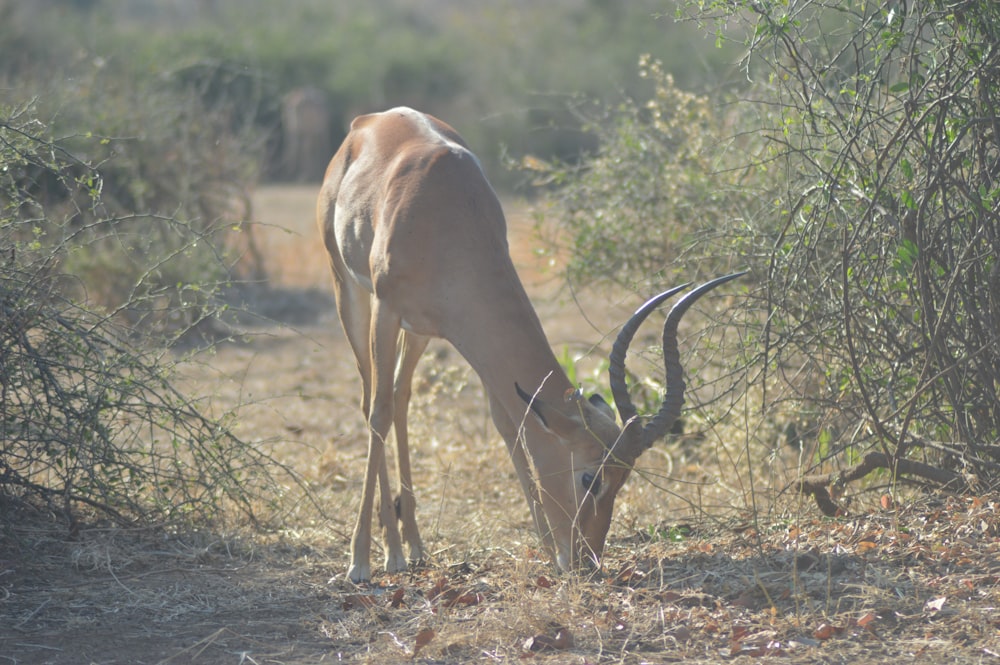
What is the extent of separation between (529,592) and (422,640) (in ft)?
1.83

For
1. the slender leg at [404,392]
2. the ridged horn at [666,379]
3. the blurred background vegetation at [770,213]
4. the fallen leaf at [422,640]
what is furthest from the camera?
the slender leg at [404,392]

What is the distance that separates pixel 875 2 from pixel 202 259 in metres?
6.82

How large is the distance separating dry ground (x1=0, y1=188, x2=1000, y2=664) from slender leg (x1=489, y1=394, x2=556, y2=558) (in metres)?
0.15

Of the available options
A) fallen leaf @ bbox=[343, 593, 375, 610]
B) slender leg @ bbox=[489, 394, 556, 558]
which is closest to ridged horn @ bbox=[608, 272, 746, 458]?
slender leg @ bbox=[489, 394, 556, 558]

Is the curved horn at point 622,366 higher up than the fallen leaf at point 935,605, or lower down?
higher up

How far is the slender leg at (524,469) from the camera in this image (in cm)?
478

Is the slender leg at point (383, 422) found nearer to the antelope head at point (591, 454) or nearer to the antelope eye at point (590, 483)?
the antelope head at point (591, 454)

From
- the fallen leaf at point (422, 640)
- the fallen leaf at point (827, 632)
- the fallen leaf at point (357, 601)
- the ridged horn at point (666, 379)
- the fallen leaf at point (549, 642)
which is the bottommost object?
the fallen leaf at point (357, 601)

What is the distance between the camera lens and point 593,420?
463cm

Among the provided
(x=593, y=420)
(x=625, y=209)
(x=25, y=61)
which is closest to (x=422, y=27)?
(x=25, y=61)

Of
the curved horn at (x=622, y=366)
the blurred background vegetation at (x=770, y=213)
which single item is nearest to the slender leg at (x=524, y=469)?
the curved horn at (x=622, y=366)

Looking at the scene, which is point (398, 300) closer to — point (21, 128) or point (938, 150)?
point (21, 128)

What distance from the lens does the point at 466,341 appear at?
189 inches

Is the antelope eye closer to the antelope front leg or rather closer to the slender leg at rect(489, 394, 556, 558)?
the slender leg at rect(489, 394, 556, 558)
